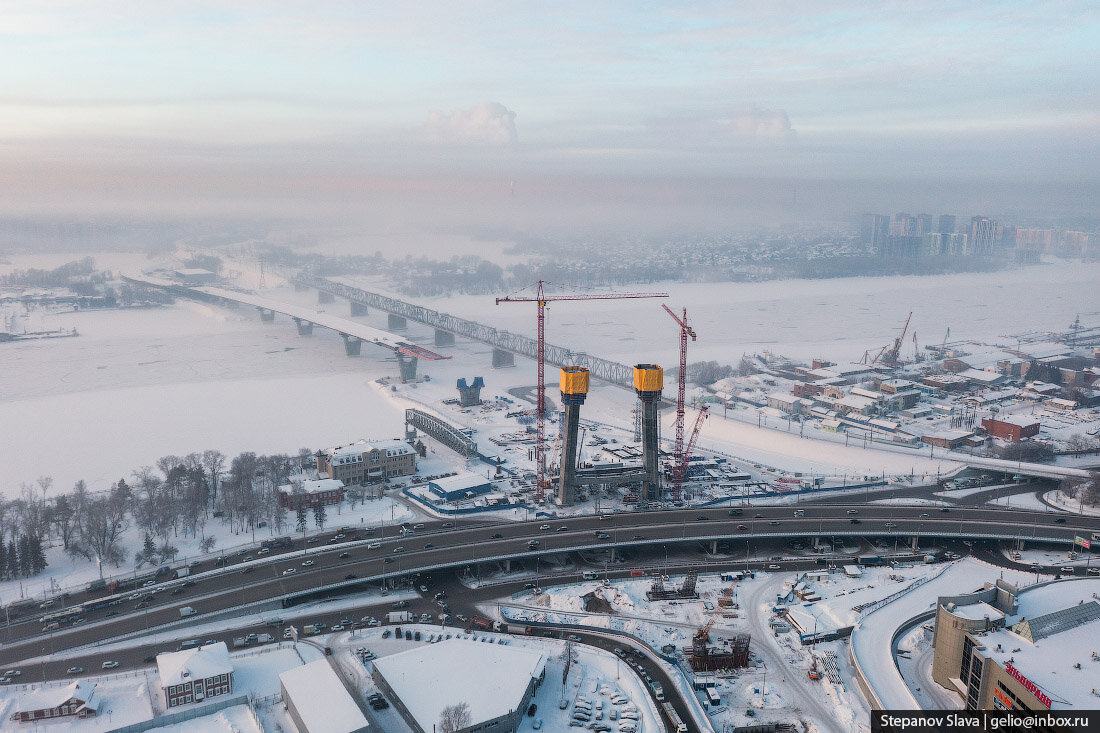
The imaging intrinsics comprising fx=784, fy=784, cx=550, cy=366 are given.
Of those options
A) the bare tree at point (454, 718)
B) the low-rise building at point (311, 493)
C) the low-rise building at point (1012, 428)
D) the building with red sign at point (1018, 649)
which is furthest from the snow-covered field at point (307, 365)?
the bare tree at point (454, 718)

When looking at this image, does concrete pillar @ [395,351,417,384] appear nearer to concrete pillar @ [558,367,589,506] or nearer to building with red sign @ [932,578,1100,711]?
concrete pillar @ [558,367,589,506]

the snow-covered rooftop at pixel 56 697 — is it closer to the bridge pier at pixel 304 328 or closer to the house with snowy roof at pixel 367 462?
the house with snowy roof at pixel 367 462

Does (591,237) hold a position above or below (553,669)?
above

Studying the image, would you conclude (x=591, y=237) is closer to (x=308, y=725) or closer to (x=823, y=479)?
(x=823, y=479)

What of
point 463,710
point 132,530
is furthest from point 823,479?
point 132,530

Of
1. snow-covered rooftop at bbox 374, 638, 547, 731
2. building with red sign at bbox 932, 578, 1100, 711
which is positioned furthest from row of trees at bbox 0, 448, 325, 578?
Result: building with red sign at bbox 932, 578, 1100, 711

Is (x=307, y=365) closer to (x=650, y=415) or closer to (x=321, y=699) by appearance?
(x=650, y=415)
